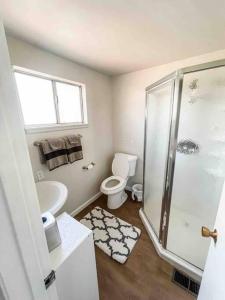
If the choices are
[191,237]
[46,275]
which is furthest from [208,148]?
[46,275]

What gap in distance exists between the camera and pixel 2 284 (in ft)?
1.32

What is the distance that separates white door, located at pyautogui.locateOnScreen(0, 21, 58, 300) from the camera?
0.37 meters

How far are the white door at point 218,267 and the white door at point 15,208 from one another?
785mm

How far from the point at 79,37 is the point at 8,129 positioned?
4.40 feet

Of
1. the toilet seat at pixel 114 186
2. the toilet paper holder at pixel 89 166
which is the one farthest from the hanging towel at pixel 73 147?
the toilet seat at pixel 114 186

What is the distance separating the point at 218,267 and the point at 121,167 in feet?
6.22

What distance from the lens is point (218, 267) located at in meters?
0.67

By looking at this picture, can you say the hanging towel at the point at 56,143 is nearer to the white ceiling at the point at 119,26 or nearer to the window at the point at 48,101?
the window at the point at 48,101

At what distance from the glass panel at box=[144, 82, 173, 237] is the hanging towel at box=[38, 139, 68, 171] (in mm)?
1157

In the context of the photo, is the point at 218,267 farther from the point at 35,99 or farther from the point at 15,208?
the point at 35,99

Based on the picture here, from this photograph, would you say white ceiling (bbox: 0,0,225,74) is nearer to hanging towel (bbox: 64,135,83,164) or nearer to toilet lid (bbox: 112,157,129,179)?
hanging towel (bbox: 64,135,83,164)

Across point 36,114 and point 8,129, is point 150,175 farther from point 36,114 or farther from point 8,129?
point 8,129

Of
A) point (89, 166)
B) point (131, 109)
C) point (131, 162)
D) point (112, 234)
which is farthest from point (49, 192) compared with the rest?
point (131, 109)

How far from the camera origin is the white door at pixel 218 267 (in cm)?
63
